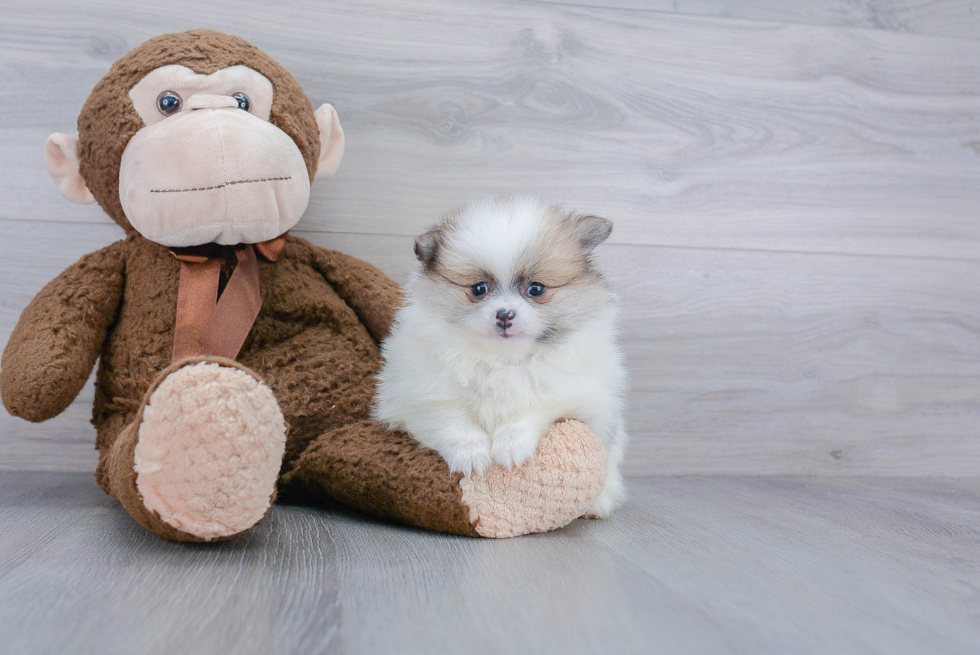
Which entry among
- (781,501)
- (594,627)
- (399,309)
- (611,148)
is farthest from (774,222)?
(594,627)

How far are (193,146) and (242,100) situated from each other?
13 centimetres

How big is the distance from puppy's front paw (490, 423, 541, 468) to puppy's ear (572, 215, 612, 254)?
281mm

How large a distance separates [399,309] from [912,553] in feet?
2.73

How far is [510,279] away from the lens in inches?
39.4

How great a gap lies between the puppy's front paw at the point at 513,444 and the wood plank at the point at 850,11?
967 millimetres

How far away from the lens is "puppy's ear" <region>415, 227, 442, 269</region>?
1.07 meters

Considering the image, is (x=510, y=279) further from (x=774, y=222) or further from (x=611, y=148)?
(x=774, y=222)

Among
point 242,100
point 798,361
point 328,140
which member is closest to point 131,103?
point 242,100

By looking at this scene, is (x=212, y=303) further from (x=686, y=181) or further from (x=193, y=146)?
(x=686, y=181)

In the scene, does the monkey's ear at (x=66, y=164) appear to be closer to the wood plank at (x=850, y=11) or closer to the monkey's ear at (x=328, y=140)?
the monkey's ear at (x=328, y=140)

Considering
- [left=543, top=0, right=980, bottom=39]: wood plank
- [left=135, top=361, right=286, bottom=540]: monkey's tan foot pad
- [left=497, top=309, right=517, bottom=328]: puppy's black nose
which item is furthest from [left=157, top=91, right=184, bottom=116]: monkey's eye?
[left=543, top=0, right=980, bottom=39]: wood plank

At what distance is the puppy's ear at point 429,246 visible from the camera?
3.50ft

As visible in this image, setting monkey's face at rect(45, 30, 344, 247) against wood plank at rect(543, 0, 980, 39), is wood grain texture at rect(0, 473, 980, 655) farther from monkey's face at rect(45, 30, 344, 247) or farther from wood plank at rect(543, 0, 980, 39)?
wood plank at rect(543, 0, 980, 39)

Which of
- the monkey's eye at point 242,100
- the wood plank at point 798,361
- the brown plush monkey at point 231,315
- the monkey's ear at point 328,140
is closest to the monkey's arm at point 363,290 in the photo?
the brown plush monkey at point 231,315
